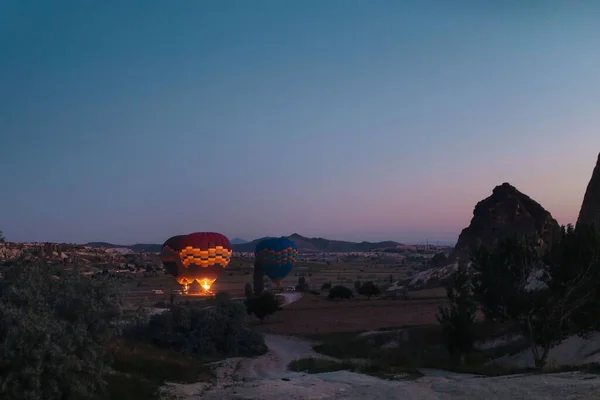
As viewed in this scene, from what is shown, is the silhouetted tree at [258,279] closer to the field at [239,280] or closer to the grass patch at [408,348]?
the field at [239,280]

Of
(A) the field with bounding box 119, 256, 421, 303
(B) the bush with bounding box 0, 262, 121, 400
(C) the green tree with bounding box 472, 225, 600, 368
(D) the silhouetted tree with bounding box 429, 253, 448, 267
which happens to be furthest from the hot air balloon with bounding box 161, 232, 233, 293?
(B) the bush with bounding box 0, 262, 121, 400

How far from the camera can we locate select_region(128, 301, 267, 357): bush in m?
26.8

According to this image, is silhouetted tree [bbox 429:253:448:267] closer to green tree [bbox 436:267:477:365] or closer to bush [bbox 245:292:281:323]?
bush [bbox 245:292:281:323]

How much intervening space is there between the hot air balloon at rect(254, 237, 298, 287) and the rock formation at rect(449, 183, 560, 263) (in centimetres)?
1861

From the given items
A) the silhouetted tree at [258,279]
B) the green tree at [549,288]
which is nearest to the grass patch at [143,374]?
the green tree at [549,288]

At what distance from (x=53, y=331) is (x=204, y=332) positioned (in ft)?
58.6

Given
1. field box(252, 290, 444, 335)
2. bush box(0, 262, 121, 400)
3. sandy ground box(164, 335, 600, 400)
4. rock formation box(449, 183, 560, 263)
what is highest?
rock formation box(449, 183, 560, 263)

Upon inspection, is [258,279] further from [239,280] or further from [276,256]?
[239,280]

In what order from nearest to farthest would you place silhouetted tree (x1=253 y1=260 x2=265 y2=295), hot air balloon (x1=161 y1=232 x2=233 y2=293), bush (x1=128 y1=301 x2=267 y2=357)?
bush (x1=128 y1=301 x2=267 y2=357) < silhouetted tree (x1=253 y1=260 x2=265 y2=295) < hot air balloon (x1=161 y1=232 x2=233 y2=293)

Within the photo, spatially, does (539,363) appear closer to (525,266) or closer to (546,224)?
(525,266)

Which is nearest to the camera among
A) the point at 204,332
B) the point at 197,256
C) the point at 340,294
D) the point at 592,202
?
the point at 204,332

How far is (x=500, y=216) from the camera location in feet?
211

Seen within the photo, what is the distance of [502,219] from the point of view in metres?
64.1

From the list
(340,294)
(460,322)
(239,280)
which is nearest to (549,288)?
(460,322)
